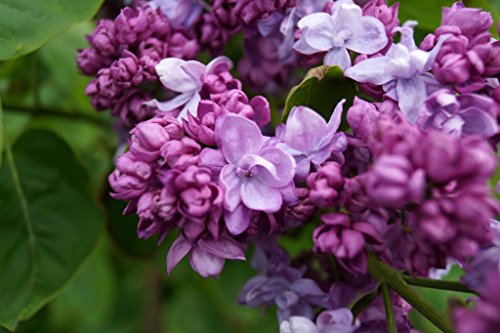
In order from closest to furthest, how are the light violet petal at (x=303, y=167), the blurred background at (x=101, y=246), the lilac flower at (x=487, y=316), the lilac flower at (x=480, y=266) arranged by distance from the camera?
1. the lilac flower at (x=487, y=316)
2. the lilac flower at (x=480, y=266)
3. the light violet petal at (x=303, y=167)
4. the blurred background at (x=101, y=246)

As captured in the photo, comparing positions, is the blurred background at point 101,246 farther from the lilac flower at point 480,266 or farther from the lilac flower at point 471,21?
the lilac flower at point 480,266

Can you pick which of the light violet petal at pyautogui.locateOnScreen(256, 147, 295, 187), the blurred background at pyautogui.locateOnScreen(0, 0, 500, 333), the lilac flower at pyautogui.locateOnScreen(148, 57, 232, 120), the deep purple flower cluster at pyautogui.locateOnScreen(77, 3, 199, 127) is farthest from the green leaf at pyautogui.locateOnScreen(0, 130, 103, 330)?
the light violet petal at pyautogui.locateOnScreen(256, 147, 295, 187)

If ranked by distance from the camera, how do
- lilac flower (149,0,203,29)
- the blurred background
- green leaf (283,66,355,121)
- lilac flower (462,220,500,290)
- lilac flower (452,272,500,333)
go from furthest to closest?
the blurred background < lilac flower (149,0,203,29) < green leaf (283,66,355,121) < lilac flower (462,220,500,290) < lilac flower (452,272,500,333)

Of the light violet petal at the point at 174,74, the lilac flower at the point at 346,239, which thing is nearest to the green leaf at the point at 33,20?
the light violet petal at the point at 174,74

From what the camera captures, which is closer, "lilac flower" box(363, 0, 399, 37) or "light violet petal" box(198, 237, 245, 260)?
"light violet petal" box(198, 237, 245, 260)

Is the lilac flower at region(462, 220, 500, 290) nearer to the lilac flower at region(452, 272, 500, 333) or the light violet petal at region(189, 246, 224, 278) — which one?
the lilac flower at region(452, 272, 500, 333)

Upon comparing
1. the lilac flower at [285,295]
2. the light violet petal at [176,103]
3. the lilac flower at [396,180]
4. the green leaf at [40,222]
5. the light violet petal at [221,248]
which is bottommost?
the green leaf at [40,222]

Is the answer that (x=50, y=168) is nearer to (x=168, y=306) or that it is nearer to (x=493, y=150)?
(x=493, y=150)
